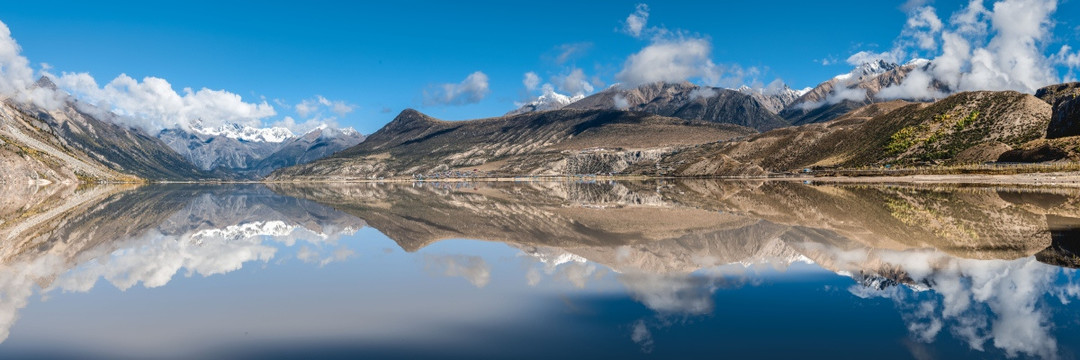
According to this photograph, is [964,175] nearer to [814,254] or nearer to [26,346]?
[814,254]

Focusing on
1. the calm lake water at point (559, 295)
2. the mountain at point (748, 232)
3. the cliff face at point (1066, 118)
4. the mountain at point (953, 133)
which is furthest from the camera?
the mountain at point (953, 133)

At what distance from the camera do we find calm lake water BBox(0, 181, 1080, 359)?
10.4m

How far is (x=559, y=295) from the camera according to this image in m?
14.3

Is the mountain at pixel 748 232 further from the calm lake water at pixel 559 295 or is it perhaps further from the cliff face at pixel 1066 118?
the cliff face at pixel 1066 118

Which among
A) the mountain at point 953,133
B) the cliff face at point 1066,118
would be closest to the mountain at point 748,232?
the mountain at point 953,133

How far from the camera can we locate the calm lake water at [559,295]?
10391 mm

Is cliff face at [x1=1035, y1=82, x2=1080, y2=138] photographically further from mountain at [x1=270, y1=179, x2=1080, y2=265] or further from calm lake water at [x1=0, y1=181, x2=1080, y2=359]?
calm lake water at [x1=0, y1=181, x2=1080, y2=359]

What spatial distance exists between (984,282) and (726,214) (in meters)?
26.8

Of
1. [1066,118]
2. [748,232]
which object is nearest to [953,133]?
[1066,118]

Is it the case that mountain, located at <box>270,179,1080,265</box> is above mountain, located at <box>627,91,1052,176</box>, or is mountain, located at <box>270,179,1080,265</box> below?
below

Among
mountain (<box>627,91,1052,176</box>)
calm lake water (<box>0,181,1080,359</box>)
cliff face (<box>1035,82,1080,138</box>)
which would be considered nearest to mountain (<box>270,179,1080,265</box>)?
calm lake water (<box>0,181,1080,359</box>)

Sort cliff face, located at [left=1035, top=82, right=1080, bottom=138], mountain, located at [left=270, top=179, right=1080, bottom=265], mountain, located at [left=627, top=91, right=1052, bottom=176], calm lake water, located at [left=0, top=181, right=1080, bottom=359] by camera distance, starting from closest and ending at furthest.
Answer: calm lake water, located at [left=0, top=181, right=1080, bottom=359] < mountain, located at [left=270, top=179, right=1080, bottom=265] < cliff face, located at [left=1035, top=82, right=1080, bottom=138] < mountain, located at [left=627, top=91, right=1052, bottom=176]

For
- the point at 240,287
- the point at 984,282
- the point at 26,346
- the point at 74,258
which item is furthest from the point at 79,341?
the point at 984,282

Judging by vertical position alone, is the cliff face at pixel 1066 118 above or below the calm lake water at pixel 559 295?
above
